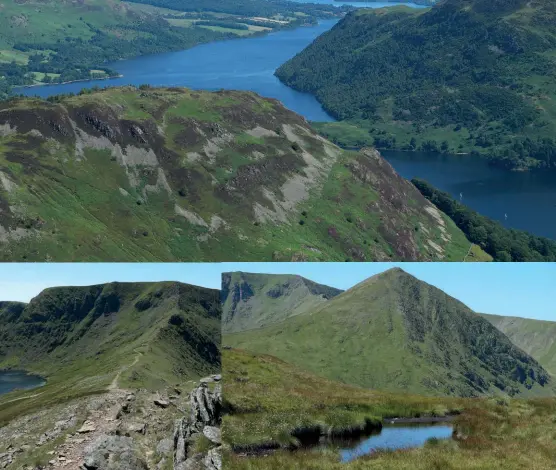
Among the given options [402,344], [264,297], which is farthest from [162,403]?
[402,344]

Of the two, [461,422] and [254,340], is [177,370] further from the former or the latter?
[461,422]

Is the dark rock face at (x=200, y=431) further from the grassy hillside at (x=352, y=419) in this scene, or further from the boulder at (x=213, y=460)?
the grassy hillside at (x=352, y=419)

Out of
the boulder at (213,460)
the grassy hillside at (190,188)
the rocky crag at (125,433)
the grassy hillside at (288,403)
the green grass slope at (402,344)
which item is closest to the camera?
the rocky crag at (125,433)

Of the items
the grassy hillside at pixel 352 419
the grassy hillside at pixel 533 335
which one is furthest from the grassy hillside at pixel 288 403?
the grassy hillside at pixel 533 335

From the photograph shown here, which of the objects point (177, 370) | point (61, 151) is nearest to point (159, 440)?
point (177, 370)

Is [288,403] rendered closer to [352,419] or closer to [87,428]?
[352,419]
